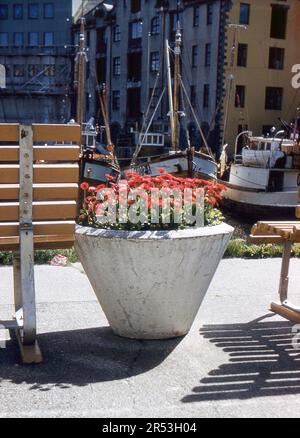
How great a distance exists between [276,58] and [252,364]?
47650 millimetres

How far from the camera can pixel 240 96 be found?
48281 millimetres

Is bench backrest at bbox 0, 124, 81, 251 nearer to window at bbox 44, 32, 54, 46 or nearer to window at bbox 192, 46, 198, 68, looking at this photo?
window at bbox 192, 46, 198, 68

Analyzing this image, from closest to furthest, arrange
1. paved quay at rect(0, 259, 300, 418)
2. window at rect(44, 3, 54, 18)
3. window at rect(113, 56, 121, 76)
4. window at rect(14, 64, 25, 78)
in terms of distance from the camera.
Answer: paved quay at rect(0, 259, 300, 418)
window at rect(113, 56, 121, 76)
window at rect(44, 3, 54, 18)
window at rect(14, 64, 25, 78)

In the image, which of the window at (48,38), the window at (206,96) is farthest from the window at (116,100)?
the window at (48,38)

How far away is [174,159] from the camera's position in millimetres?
32406

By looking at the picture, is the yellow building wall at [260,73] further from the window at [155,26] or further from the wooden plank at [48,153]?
the wooden plank at [48,153]

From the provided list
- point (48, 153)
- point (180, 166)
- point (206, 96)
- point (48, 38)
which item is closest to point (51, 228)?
point (48, 153)

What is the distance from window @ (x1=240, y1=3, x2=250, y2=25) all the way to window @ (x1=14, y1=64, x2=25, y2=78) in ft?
113

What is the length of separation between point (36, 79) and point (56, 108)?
3.89 metres

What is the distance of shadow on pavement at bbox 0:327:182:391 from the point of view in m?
4.36

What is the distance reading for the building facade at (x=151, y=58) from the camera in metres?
47.9

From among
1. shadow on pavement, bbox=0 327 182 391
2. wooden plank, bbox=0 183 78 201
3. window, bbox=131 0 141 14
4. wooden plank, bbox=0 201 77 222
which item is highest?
window, bbox=131 0 141 14

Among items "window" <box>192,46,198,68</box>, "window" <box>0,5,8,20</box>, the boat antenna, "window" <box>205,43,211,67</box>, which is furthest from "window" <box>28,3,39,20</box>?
the boat antenna

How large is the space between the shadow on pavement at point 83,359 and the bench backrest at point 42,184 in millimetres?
746
